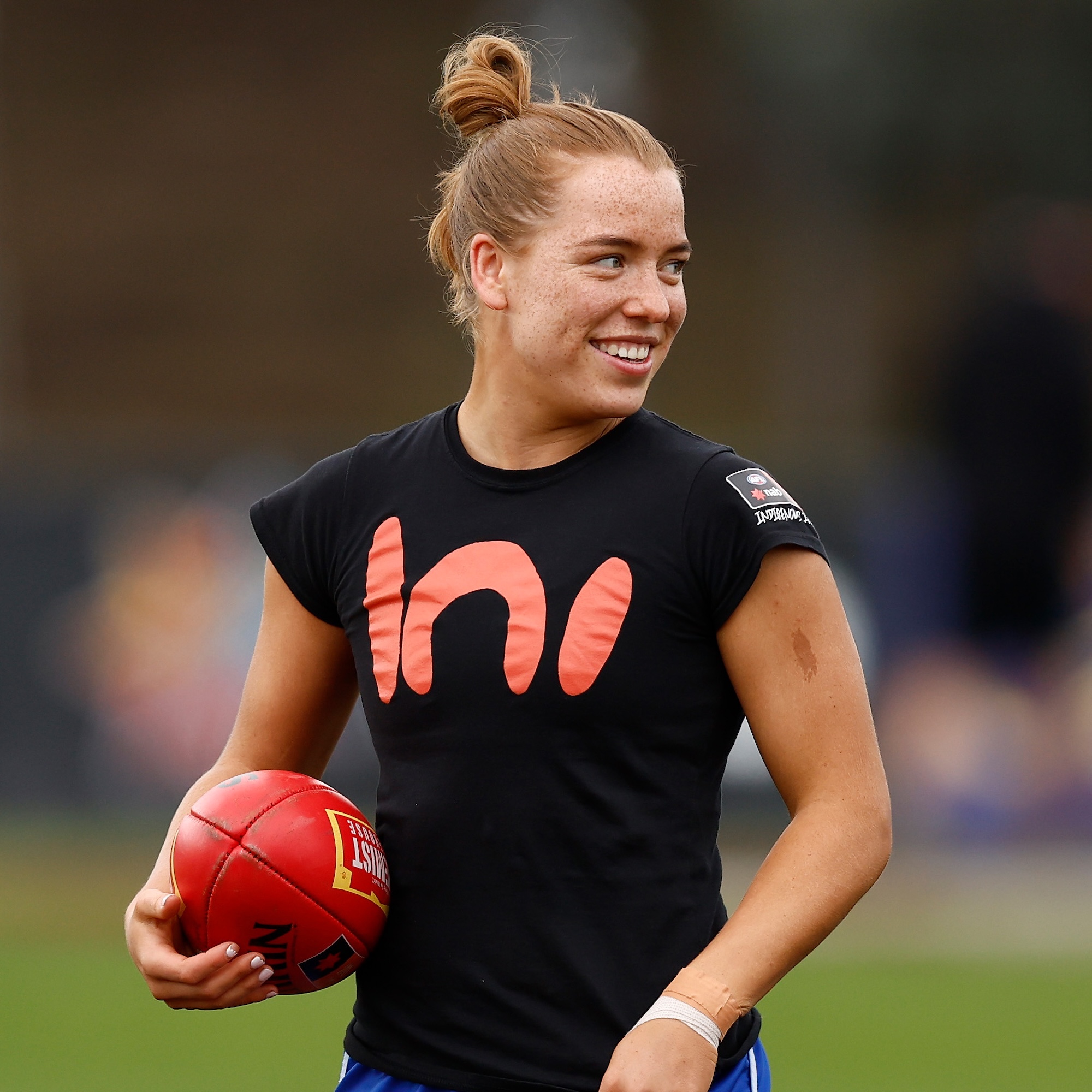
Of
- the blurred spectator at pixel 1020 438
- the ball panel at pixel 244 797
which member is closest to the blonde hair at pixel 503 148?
the ball panel at pixel 244 797

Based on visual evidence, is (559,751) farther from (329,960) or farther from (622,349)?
(622,349)

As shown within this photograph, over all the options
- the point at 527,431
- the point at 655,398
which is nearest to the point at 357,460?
the point at 527,431

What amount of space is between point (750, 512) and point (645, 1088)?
859 mm

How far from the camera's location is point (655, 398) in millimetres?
14250

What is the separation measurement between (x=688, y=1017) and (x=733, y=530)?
0.73m

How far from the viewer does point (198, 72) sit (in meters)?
14.6

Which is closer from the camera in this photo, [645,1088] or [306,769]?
[645,1088]

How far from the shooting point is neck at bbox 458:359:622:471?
3105 millimetres

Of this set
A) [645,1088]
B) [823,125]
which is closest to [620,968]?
[645,1088]

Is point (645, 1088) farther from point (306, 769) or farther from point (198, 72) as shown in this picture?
point (198, 72)

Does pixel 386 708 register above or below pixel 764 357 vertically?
below

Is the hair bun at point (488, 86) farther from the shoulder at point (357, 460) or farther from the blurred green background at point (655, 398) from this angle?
the blurred green background at point (655, 398)

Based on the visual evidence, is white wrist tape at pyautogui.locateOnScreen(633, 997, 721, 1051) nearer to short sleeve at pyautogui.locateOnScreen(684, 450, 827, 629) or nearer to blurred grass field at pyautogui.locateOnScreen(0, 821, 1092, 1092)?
short sleeve at pyautogui.locateOnScreen(684, 450, 827, 629)

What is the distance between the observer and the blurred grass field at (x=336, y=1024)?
6184 millimetres
